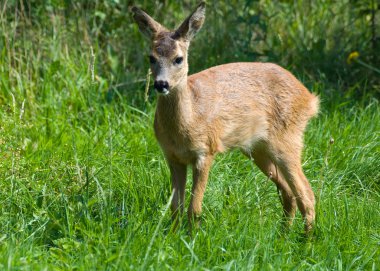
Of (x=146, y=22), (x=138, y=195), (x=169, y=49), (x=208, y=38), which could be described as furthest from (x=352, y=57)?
(x=138, y=195)

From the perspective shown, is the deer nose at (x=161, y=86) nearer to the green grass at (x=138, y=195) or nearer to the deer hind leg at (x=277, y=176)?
Result: the green grass at (x=138, y=195)

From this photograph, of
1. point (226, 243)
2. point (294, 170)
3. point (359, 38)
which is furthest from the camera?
point (359, 38)

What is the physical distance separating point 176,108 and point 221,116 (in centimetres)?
39

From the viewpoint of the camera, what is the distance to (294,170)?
5.35m

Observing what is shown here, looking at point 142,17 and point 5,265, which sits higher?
point 142,17

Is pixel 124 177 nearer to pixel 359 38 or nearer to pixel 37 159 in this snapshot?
pixel 37 159

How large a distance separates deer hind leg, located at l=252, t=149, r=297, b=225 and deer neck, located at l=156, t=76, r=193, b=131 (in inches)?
30.4

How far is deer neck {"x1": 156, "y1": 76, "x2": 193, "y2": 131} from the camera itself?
484 centimetres

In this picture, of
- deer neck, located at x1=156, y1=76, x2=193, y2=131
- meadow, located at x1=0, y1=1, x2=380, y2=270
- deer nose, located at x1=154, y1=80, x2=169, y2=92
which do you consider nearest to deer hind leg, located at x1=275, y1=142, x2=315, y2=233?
meadow, located at x1=0, y1=1, x2=380, y2=270

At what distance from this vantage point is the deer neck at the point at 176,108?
15.9 feet

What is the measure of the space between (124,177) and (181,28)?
1.00 metres

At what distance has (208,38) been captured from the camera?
7562 mm

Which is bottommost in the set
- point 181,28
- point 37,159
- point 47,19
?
point 37,159

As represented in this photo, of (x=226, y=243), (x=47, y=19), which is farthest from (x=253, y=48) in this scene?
(x=226, y=243)
